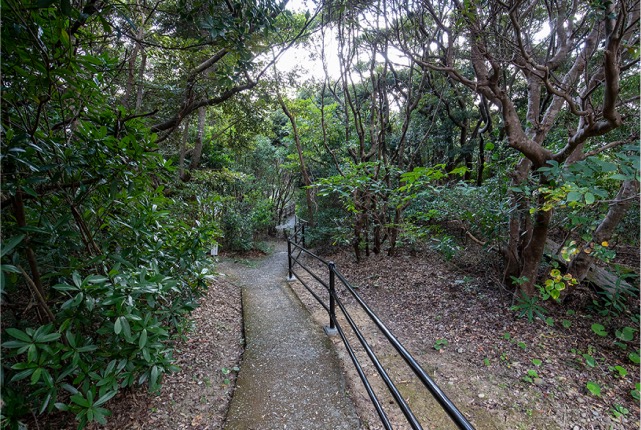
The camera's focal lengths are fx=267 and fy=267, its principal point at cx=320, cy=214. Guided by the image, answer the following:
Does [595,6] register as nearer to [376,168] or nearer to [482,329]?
[482,329]

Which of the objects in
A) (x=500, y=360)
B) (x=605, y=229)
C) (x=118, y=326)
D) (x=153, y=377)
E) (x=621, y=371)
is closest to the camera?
(x=118, y=326)

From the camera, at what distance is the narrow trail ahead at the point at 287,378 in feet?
5.99

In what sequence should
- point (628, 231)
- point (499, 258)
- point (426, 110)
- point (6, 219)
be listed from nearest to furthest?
1. point (6, 219)
2. point (628, 231)
3. point (499, 258)
4. point (426, 110)

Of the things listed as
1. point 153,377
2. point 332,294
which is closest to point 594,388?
point 332,294

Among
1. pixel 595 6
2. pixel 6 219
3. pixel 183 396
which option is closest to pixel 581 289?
pixel 595 6

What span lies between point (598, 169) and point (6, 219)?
11.1 ft

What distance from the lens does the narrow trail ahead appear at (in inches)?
71.9

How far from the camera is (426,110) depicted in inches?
299

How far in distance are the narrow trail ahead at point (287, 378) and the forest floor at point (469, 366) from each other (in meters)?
0.13

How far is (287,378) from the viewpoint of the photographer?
2209 millimetres

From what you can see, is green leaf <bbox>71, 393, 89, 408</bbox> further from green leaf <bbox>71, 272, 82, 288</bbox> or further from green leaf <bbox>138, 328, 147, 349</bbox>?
green leaf <bbox>71, 272, 82, 288</bbox>

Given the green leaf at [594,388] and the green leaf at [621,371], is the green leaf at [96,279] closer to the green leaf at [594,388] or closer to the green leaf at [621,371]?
the green leaf at [594,388]

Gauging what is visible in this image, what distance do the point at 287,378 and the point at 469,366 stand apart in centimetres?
169

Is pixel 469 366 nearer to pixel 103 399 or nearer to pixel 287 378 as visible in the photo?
pixel 287 378
